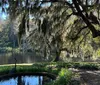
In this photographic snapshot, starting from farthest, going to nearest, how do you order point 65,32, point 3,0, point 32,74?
point 32,74 → point 65,32 → point 3,0

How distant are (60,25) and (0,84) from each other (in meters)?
3.66

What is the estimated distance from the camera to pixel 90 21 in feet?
29.8

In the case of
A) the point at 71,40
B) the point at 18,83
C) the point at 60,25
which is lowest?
the point at 18,83

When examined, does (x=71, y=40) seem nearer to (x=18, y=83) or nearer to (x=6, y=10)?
(x=18, y=83)

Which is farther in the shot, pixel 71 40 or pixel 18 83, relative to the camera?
pixel 71 40

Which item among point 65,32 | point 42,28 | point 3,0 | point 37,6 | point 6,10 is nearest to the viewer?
point 3,0

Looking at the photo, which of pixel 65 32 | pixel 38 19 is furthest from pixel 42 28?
pixel 65 32

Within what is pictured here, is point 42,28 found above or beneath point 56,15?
beneath

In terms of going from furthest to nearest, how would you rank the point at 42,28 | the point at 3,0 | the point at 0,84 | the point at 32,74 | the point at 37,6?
1. the point at 32,74
2. the point at 0,84
3. the point at 42,28
4. the point at 37,6
5. the point at 3,0

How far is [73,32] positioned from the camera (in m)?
10.2

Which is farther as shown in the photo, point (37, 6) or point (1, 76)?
point (1, 76)

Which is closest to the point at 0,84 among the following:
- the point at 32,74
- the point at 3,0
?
the point at 32,74

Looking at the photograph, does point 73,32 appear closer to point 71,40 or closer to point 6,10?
point 71,40

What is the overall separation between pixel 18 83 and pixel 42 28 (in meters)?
2.69
